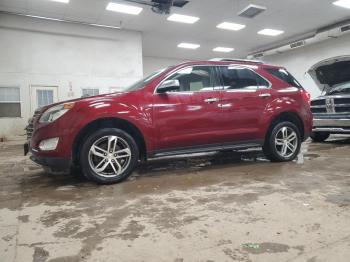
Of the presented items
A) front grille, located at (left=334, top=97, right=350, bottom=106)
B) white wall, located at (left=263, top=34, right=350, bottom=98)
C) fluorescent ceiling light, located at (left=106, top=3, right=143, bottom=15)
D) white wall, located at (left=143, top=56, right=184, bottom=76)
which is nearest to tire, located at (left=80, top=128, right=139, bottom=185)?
front grille, located at (left=334, top=97, right=350, bottom=106)

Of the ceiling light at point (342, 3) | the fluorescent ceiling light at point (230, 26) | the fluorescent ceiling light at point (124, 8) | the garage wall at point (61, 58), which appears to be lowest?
the garage wall at point (61, 58)

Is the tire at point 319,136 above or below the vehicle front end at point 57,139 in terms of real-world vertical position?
below

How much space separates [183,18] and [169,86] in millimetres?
9052

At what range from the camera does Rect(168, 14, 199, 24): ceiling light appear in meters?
11.6

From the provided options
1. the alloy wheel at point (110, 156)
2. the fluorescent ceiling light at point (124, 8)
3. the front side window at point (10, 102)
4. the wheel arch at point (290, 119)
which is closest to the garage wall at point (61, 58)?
the front side window at point (10, 102)

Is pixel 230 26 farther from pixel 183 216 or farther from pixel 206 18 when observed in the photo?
pixel 183 216

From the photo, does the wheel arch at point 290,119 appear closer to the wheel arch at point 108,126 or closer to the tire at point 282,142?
the tire at point 282,142

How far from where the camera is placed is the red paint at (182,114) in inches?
132

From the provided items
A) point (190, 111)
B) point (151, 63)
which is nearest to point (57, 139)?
point (190, 111)

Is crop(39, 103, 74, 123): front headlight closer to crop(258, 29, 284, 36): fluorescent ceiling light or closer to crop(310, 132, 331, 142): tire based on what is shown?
crop(310, 132, 331, 142): tire

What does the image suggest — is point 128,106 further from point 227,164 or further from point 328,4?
point 328,4

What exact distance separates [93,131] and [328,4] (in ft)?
36.5

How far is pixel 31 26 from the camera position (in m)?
11.0

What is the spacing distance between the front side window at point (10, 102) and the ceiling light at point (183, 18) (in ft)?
21.0
